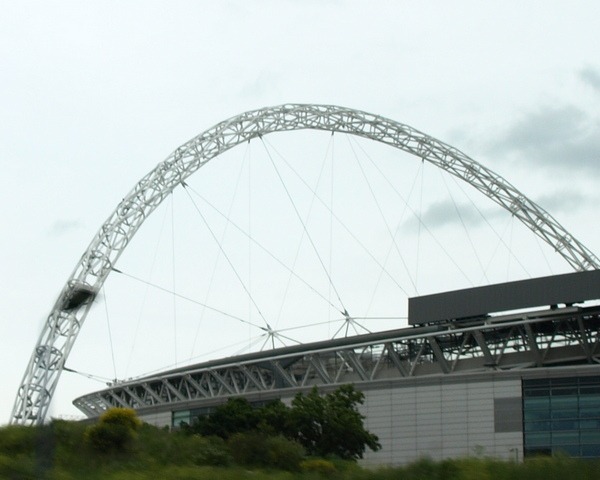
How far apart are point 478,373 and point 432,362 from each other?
28.8 feet

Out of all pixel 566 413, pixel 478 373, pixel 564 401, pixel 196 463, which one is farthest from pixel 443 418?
pixel 196 463

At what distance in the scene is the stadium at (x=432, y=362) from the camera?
82.9m

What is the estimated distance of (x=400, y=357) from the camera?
9481 cm

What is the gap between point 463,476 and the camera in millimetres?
29938

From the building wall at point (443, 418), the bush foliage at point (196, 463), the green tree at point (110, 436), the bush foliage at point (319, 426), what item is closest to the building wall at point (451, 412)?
the building wall at point (443, 418)

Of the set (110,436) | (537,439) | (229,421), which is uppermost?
(229,421)

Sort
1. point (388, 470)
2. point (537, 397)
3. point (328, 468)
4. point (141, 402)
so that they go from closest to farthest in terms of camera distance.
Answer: point (388, 470) < point (328, 468) < point (537, 397) < point (141, 402)

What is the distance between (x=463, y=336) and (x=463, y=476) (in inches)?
2428

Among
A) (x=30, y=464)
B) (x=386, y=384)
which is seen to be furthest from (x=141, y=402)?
(x=30, y=464)

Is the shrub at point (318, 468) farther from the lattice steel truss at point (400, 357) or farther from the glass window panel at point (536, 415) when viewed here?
the lattice steel truss at point (400, 357)

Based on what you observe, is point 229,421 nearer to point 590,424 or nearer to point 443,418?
point 443,418

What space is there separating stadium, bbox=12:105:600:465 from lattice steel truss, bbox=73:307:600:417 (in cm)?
10

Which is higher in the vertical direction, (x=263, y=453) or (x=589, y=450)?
(x=589, y=450)

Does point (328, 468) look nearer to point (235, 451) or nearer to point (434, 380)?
point (235, 451)
